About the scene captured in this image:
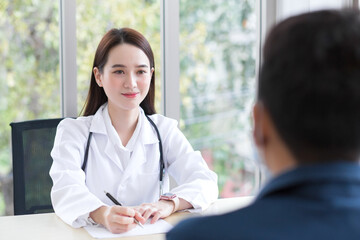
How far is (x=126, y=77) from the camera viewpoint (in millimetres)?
2061

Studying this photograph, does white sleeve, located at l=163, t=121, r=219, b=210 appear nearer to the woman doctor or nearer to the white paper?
the woman doctor

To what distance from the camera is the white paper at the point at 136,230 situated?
5.31 feet

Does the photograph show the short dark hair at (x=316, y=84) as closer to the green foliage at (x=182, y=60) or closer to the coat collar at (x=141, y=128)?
the coat collar at (x=141, y=128)

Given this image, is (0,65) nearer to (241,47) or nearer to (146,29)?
(146,29)

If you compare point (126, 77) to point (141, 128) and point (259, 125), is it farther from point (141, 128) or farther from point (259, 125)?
point (259, 125)

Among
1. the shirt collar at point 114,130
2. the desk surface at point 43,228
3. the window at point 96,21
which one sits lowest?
the desk surface at point 43,228

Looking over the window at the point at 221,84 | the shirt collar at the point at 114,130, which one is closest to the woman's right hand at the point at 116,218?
the shirt collar at the point at 114,130

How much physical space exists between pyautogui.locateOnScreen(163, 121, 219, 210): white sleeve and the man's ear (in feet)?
4.08

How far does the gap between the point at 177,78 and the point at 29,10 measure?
2.48 ft

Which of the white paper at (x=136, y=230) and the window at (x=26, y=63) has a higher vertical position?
the window at (x=26, y=63)

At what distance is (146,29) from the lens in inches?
99.2

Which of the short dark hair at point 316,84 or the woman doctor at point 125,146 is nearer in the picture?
the short dark hair at point 316,84

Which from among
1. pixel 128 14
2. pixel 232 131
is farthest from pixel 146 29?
pixel 232 131

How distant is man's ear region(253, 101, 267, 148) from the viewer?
25.7 inches
